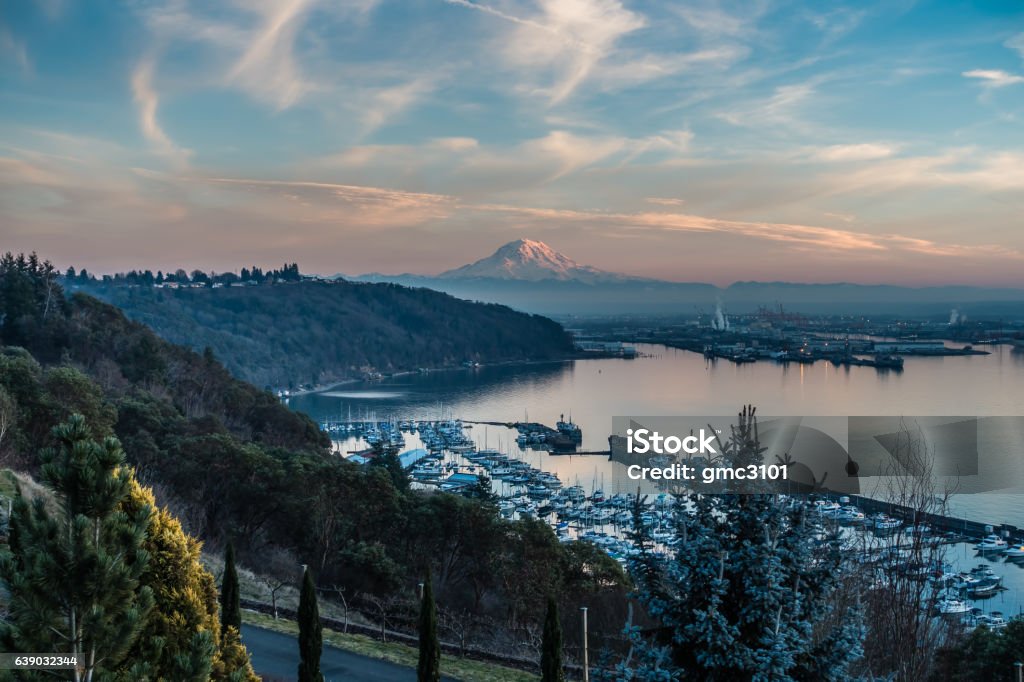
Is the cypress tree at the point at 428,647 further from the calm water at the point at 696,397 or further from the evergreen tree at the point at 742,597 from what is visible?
the calm water at the point at 696,397

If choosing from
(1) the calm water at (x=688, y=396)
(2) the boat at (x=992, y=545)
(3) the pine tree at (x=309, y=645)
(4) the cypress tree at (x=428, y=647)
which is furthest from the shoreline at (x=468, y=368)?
(4) the cypress tree at (x=428, y=647)

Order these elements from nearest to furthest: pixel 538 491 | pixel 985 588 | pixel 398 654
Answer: pixel 398 654 → pixel 985 588 → pixel 538 491

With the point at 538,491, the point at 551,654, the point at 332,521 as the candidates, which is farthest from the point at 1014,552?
the point at 551,654

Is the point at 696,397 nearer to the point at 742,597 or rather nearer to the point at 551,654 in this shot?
the point at 551,654

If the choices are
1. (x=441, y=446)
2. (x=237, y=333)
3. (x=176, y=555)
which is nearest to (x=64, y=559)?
(x=176, y=555)

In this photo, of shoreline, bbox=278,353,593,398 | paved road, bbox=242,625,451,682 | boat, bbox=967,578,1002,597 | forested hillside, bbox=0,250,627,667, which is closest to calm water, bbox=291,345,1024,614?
boat, bbox=967,578,1002,597

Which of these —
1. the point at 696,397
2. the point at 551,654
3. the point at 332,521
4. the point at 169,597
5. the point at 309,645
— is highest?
the point at 169,597

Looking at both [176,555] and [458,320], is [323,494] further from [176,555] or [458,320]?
[458,320]
